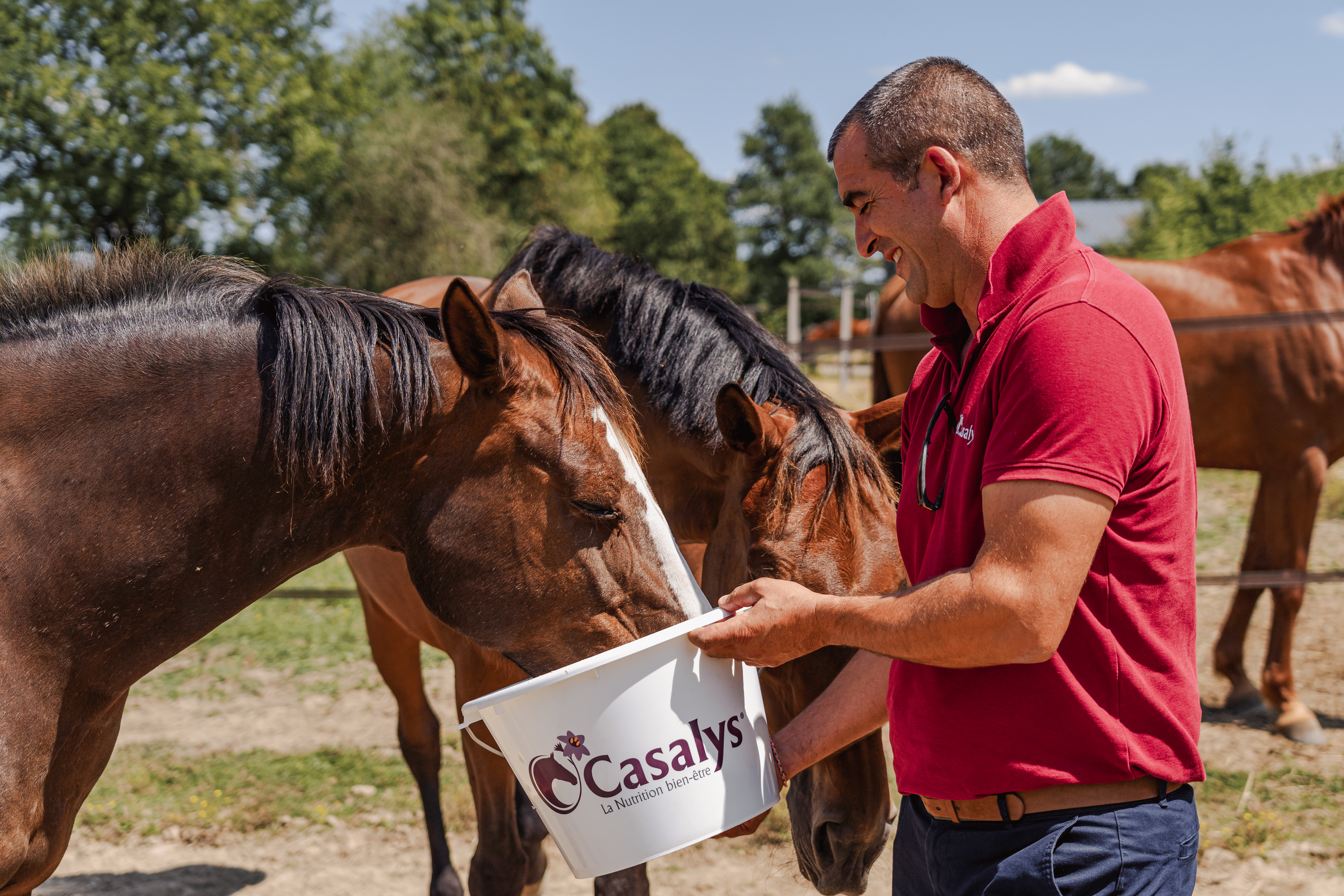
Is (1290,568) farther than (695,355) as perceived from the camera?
Yes

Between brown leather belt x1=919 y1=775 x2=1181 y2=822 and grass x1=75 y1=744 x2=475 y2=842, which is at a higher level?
brown leather belt x1=919 y1=775 x2=1181 y2=822

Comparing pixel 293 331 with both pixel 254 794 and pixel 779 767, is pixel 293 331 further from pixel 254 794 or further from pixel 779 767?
pixel 254 794

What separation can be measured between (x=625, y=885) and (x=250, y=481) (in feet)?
5.47

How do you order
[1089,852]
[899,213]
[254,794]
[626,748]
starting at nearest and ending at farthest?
[1089,852], [899,213], [626,748], [254,794]

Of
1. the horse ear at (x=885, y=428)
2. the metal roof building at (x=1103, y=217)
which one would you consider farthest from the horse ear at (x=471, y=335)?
the metal roof building at (x=1103, y=217)

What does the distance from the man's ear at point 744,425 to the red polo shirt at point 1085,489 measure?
2.34 feet

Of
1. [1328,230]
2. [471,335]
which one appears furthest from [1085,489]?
[1328,230]

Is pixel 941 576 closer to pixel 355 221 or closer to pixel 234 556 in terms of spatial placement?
pixel 234 556

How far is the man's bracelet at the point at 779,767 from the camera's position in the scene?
5.23 feet

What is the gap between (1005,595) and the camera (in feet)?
3.59

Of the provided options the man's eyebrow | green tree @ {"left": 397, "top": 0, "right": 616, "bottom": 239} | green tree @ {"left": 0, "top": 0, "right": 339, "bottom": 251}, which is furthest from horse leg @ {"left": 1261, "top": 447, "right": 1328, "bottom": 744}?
green tree @ {"left": 397, "top": 0, "right": 616, "bottom": 239}

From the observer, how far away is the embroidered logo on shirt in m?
1.22

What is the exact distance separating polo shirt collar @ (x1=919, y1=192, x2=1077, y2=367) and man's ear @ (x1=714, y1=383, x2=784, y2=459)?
0.76 m

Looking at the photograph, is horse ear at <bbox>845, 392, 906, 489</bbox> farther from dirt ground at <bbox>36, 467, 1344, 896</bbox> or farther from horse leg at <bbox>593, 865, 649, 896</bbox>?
horse leg at <bbox>593, 865, 649, 896</bbox>
